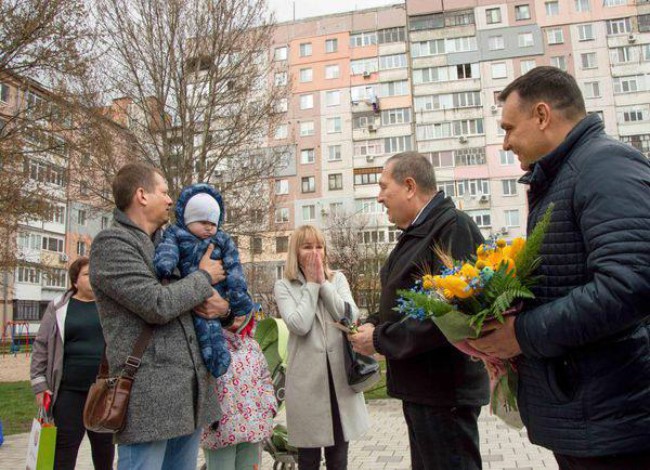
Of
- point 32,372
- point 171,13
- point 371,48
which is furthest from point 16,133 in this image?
point 371,48

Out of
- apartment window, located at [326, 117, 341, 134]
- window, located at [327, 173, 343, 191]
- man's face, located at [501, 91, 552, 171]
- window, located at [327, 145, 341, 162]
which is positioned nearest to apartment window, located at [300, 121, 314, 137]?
apartment window, located at [326, 117, 341, 134]

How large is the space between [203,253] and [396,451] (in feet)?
15.3

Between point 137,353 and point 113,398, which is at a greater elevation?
point 137,353

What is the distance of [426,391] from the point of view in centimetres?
286

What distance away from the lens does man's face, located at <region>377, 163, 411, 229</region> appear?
3377mm

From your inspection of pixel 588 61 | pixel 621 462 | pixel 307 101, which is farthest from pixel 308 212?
pixel 621 462

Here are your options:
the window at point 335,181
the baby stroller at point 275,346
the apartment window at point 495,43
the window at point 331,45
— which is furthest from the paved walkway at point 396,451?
the window at point 331,45

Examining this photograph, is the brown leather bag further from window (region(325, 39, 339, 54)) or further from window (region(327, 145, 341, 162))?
A: window (region(325, 39, 339, 54))

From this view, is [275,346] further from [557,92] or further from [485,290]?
[557,92]

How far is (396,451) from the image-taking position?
665cm

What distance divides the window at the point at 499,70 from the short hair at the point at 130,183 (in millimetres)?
48680

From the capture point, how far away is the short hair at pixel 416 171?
337cm

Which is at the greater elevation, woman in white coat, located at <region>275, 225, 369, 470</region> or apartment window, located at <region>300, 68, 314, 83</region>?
apartment window, located at <region>300, 68, 314, 83</region>

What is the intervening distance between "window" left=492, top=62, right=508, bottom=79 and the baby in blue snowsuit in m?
48.5
